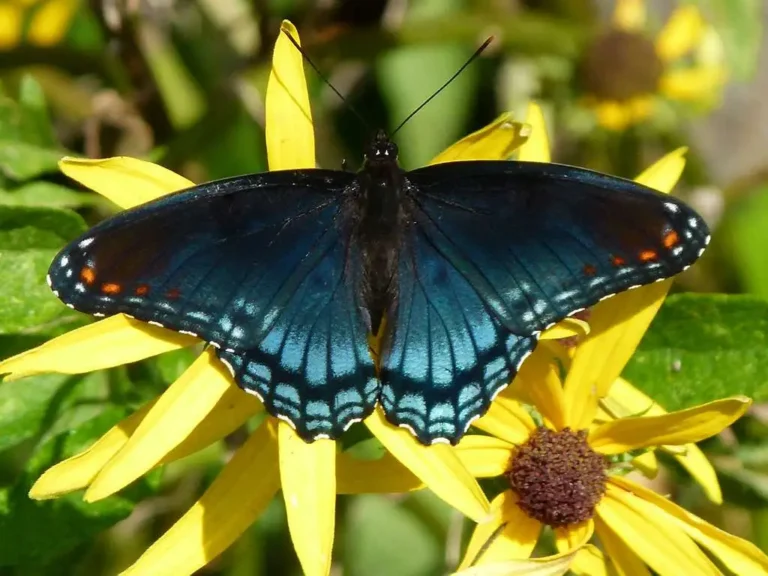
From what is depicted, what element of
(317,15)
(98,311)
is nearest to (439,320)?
(98,311)

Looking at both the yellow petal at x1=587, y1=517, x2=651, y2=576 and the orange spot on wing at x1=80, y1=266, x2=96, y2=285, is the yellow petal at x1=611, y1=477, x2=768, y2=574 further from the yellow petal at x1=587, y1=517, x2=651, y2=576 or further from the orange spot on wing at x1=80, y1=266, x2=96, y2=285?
the orange spot on wing at x1=80, y1=266, x2=96, y2=285

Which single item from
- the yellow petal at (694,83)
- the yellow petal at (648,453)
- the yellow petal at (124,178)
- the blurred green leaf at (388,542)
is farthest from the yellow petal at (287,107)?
the yellow petal at (694,83)

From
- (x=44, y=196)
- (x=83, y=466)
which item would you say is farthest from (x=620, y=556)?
(x=44, y=196)

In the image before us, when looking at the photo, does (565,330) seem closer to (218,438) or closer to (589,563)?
(589,563)

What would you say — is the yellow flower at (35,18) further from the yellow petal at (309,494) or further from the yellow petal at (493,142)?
the yellow petal at (309,494)

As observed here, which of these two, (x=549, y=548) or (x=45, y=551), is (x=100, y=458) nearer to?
(x=45, y=551)

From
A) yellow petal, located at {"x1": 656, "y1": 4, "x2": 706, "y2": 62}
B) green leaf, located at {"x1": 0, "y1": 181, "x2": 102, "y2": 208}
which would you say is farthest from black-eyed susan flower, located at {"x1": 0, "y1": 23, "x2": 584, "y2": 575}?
yellow petal, located at {"x1": 656, "y1": 4, "x2": 706, "y2": 62}
